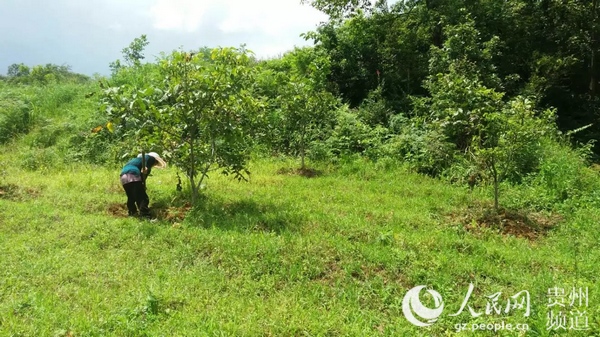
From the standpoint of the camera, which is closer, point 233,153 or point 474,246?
point 474,246

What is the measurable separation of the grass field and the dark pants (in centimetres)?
29

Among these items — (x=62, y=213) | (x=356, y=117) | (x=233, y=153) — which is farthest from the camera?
(x=356, y=117)

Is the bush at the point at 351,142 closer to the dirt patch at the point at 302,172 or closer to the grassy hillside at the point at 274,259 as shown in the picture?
the dirt patch at the point at 302,172

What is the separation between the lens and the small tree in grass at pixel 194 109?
580 cm

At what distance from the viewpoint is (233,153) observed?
655cm

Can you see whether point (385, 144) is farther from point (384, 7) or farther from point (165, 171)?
point (384, 7)

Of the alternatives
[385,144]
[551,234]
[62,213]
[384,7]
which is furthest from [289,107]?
[384,7]

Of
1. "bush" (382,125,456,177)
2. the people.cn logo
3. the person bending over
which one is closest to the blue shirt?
the person bending over

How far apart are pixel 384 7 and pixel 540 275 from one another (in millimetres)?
11854

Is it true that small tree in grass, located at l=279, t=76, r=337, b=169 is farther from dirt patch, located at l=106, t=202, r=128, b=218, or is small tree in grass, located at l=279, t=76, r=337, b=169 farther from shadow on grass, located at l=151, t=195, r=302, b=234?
dirt patch, located at l=106, t=202, r=128, b=218

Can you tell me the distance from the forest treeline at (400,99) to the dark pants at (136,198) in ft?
2.23

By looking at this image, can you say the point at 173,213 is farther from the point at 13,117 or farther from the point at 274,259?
the point at 13,117

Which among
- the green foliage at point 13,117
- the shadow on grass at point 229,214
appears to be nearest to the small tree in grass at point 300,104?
the shadow on grass at point 229,214

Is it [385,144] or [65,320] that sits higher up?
[385,144]
